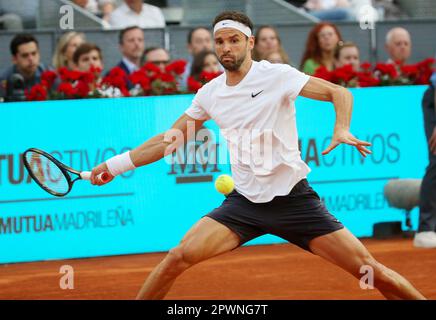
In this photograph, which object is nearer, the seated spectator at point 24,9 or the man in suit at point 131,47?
the man in suit at point 131,47

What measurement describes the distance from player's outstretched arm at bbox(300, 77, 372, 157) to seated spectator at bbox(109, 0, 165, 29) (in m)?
7.08

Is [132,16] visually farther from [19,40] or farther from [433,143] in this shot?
[433,143]

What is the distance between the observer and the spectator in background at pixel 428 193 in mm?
10492

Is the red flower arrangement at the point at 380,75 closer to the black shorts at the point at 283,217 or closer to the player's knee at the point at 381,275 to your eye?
the black shorts at the point at 283,217

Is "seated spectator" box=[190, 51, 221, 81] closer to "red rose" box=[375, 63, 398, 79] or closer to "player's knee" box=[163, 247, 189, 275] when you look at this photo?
"red rose" box=[375, 63, 398, 79]

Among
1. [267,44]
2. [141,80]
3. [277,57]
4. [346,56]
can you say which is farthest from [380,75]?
[141,80]

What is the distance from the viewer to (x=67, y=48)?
11.7m

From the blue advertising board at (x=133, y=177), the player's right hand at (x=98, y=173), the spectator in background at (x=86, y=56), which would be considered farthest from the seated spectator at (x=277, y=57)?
the player's right hand at (x=98, y=173)

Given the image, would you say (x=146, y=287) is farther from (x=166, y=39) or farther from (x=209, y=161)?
(x=166, y=39)

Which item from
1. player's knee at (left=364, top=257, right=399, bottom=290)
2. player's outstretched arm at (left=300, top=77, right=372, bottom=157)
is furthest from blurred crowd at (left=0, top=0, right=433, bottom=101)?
player's knee at (left=364, top=257, right=399, bottom=290)

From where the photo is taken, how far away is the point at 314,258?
33.1ft

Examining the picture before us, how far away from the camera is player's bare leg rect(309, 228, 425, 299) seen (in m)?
6.14

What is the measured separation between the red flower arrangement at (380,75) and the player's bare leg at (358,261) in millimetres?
5089
